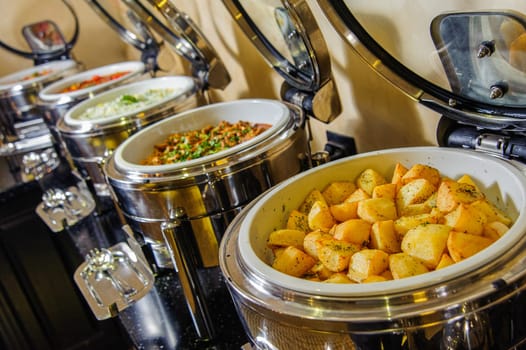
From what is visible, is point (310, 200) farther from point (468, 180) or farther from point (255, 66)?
point (255, 66)

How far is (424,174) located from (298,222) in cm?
22

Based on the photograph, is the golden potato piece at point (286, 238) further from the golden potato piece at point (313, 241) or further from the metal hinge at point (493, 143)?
the metal hinge at point (493, 143)

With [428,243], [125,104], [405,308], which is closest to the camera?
[405,308]

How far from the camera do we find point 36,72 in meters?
3.22

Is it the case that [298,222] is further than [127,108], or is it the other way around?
[127,108]

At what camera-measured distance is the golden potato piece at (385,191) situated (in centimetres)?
87

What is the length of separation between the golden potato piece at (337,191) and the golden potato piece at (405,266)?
0.24 metres

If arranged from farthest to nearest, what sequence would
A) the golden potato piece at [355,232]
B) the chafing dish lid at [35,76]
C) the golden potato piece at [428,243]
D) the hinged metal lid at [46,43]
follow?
the hinged metal lid at [46,43], the chafing dish lid at [35,76], the golden potato piece at [355,232], the golden potato piece at [428,243]

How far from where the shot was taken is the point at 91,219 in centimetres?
193

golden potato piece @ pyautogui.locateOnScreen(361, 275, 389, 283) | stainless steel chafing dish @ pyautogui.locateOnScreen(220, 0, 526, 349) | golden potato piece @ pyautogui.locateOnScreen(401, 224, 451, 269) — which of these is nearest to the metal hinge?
stainless steel chafing dish @ pyautogui.locateOnScreen(220, 0, 526, 349)

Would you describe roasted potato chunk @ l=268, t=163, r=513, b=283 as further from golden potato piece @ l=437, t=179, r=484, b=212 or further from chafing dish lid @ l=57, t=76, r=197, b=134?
chafing dish lid @ l=57, t=76, r=197, b=134

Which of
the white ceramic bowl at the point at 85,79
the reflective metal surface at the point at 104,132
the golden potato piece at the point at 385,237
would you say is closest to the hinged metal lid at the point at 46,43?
the white ceramic bowl at the point at 85,79

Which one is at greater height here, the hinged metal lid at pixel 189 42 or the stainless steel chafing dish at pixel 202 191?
the hinged metal lid at pixel 189 42

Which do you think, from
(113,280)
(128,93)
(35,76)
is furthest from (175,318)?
(35,76)
